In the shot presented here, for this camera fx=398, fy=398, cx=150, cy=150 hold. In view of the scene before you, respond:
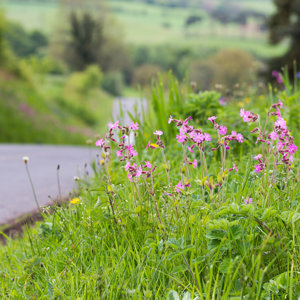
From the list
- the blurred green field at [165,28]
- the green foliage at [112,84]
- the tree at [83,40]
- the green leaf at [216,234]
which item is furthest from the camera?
the blurred green field at [165,28]

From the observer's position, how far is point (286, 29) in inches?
619

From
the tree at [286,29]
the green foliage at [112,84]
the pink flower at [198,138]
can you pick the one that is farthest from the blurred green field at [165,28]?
the pink flower at [198,138]

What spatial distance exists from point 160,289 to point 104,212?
2.42ft

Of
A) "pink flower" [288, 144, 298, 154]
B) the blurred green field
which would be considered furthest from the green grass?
the blurred green field

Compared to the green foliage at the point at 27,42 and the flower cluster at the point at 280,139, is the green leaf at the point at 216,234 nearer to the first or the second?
the flower cluster at the point at 280,139

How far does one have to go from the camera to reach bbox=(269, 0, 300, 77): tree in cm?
1600

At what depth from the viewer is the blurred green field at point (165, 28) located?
71.8m

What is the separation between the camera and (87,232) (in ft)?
8.16

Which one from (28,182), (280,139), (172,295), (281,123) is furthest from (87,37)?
(172,295)

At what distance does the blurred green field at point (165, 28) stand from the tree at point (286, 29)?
47.5m

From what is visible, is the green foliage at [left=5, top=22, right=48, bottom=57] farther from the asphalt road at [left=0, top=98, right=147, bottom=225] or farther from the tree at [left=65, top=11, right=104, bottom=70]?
the asphalt road at [left=0, top=98, right=147, bottom=225]

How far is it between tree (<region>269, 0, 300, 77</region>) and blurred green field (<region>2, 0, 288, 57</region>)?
156ft

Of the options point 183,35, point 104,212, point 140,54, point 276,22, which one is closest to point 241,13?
point 183,35

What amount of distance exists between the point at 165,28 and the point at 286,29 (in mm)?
77547
